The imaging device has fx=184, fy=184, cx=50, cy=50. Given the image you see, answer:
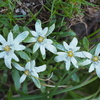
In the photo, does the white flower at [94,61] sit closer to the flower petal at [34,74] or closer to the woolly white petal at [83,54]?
the woolly white petal at [83,54]

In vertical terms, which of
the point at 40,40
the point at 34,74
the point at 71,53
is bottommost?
the point at 34,74

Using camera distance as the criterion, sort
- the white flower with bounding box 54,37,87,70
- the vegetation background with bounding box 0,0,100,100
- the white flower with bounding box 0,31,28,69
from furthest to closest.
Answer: the vegetation background with bounding box 0,0,100,100
the white flower with bounding box 54,37,87,70
the white flower with bounding box 0,31,28,69

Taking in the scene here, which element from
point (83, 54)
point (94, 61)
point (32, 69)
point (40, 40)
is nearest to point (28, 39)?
point (40, 40)

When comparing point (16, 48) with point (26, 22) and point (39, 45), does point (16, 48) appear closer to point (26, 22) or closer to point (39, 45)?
point (39, 45)

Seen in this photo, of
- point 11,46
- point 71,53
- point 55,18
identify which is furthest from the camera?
point 55,18

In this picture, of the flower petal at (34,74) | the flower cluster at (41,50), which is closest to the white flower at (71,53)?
the flower cluster at (41,50)

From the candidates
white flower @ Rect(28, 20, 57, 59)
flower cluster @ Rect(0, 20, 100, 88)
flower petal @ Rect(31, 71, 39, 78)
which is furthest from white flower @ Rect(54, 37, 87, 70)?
flower petal @ Rect(31, 71, 39, 78)

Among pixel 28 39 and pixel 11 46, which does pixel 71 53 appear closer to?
pixel 28 39

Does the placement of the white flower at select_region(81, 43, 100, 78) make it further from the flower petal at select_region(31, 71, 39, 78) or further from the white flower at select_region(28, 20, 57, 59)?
the flower petal at select_region(31, 71, 39, 78)

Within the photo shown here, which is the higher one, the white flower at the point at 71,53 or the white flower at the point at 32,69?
the white flower at the point at 71,53

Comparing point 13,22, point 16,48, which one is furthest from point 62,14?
point 16,48

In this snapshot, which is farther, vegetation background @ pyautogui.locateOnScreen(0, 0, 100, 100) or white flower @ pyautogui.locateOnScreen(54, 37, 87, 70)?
vegetation background @ pyautogui.locateOnScreen(0, 0, 100, 100)
